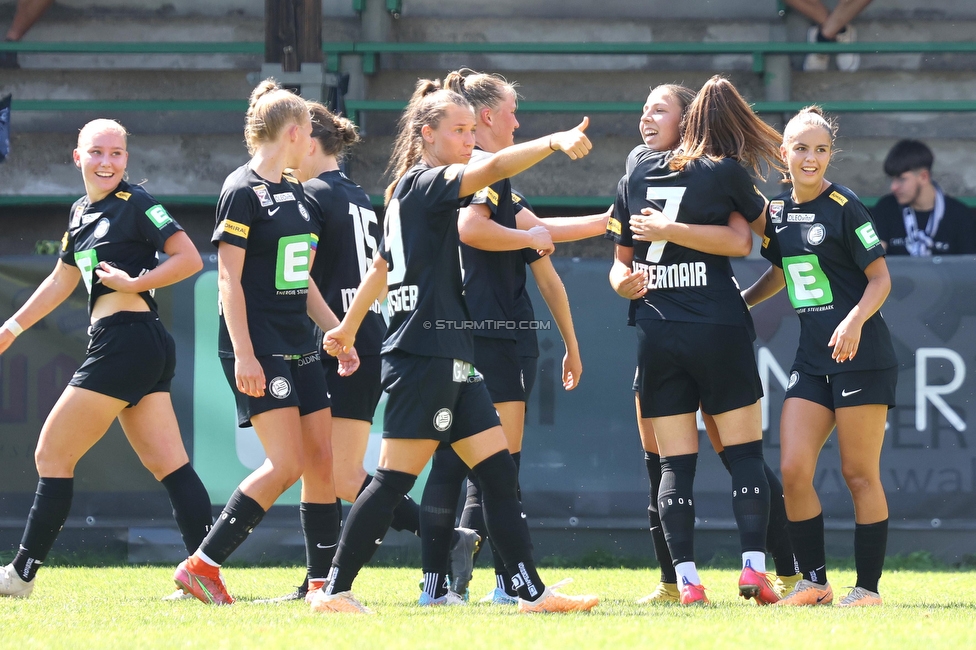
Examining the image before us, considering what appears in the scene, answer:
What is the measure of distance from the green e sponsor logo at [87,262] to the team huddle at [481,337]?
0.04ft

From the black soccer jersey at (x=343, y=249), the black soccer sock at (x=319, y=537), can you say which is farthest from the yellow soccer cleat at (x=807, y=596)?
the black soccer jersey at (x=343, y=249)

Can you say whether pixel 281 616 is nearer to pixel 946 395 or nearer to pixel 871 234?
pixel 871 234

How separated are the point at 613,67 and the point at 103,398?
6.96 meters

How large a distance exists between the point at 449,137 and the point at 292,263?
0.86 m

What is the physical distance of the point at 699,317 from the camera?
454 centimetres

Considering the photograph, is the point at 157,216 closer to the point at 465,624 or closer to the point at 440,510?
the point at 440,510

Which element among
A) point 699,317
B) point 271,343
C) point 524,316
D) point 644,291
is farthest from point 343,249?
point 699,317

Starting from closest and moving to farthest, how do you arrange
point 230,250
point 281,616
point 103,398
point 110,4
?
point 281,616, point 230,250, point 103,398, point 110,4

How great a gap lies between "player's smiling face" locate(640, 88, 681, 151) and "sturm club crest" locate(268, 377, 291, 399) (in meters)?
1.72

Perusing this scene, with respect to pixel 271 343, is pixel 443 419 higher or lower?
lower

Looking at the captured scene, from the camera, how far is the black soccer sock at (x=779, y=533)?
4934mm

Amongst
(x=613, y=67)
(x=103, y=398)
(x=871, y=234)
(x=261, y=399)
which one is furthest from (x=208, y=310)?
(x=613, y=67)

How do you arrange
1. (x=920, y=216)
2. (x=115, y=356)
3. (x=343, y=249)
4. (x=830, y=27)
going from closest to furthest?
(x=115, y=356)
(x=343, y=249)
(x=920, y=216)
(x=830, y=27)

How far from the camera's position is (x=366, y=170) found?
10.5m
